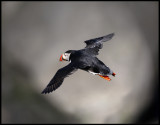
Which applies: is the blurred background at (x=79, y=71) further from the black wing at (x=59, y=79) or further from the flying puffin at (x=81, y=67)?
the black wing at (x=59, y=79)

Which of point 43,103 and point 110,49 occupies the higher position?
point 110,49

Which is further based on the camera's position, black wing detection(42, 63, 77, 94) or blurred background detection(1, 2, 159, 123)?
blurred background detection(1, 2, 159, 123)

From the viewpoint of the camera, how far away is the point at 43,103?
710 cm

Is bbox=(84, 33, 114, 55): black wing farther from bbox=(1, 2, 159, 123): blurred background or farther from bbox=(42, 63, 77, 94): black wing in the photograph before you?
bbox=(1, 2, 159, 123): blurred background

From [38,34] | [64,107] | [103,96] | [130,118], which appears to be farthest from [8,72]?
[130,118]

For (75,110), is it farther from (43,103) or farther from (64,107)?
(43,103)

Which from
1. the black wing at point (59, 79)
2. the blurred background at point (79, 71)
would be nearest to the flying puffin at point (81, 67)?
the black wing at point (59, 79)

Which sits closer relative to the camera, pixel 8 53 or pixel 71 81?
pixel 71 81

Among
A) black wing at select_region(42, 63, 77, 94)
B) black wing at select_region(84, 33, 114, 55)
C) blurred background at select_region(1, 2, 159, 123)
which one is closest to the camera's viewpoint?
black wing at select_region(42, 63, 77, 94)

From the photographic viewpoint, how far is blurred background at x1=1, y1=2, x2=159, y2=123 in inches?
269

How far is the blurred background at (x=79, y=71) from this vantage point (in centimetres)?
684

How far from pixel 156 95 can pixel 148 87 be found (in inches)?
12.1

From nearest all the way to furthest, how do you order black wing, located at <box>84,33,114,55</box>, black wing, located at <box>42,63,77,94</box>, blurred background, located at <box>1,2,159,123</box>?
black wing, located at <box>42,63,77,94</box>
black wing, located at <box>84,33,114,55</box>
blurred background, located at <box>1,2,159,123</box>

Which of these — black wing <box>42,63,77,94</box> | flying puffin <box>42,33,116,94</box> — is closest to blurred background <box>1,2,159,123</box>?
flying puffin <box>42,33,116,94</box>
